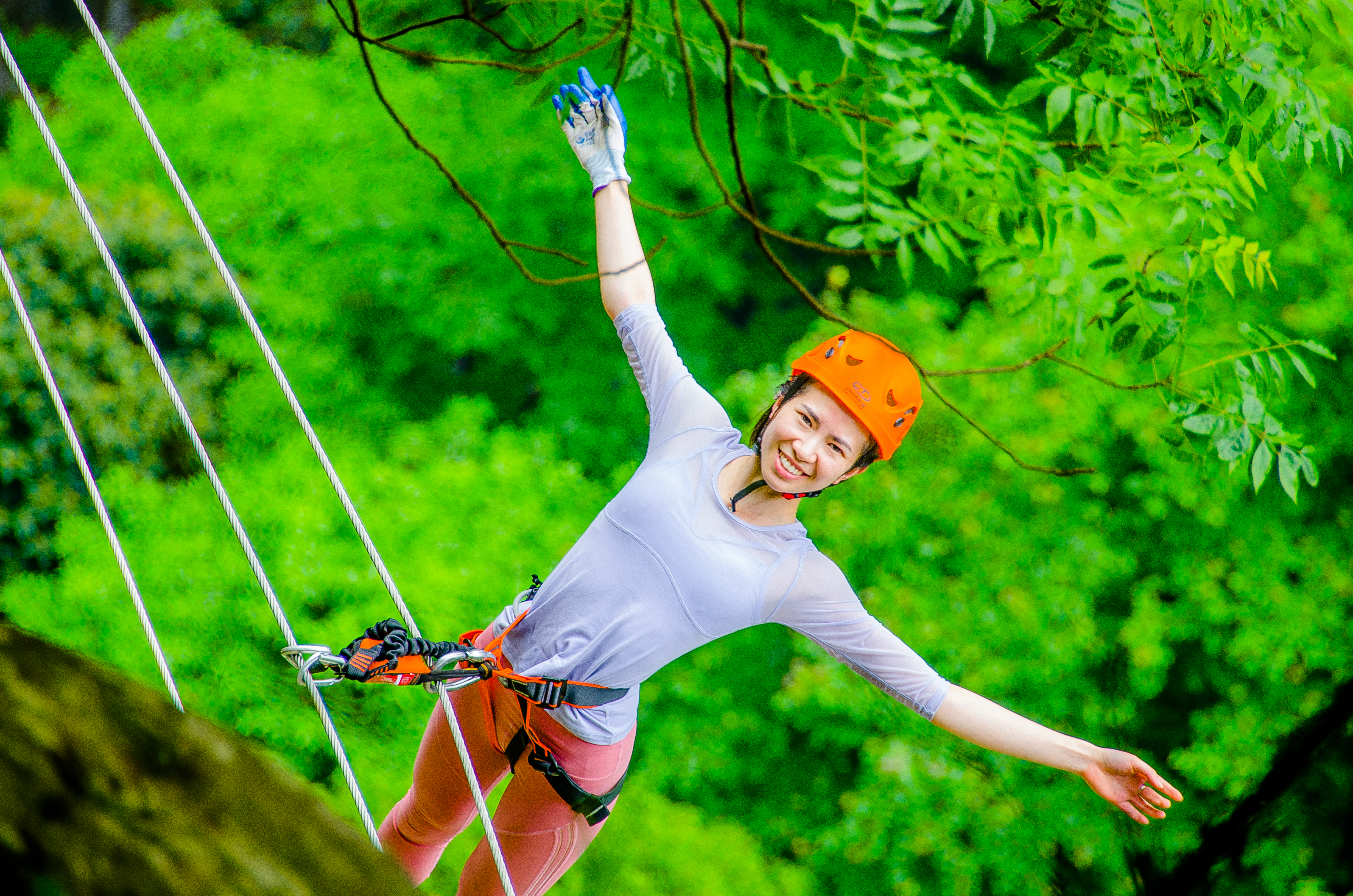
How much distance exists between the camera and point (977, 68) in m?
7.29

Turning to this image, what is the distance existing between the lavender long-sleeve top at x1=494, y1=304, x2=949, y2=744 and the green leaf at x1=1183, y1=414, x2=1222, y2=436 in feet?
3.01

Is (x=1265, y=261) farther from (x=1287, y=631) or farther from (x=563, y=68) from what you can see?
(x=563, y=68)

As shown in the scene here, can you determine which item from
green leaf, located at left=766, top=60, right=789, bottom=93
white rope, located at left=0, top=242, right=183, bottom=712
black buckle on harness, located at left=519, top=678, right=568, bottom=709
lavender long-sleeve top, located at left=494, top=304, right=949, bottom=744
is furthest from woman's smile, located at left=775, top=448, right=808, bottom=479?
white rope, located at left=0, top=242, right=183, bottom=712

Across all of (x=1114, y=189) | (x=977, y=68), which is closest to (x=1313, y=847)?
(x=1114, y=189)

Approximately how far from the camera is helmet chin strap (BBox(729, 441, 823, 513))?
186 cm

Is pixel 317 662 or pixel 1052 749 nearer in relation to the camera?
pixel 317 662

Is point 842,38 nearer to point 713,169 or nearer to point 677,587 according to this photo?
point 713,169

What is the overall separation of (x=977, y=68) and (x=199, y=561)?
6277 millimetres

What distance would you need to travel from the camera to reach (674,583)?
183 centimetres

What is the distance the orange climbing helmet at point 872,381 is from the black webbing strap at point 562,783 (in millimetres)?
895

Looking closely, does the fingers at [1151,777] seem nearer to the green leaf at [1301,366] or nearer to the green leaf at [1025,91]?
the green leaf at [1301,366]

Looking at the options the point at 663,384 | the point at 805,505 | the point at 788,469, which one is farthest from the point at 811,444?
the point at 805,505

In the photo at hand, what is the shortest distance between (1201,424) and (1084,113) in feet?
2.76

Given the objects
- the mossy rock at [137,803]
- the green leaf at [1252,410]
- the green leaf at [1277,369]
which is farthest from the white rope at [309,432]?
the green leaf at [1277,369]
